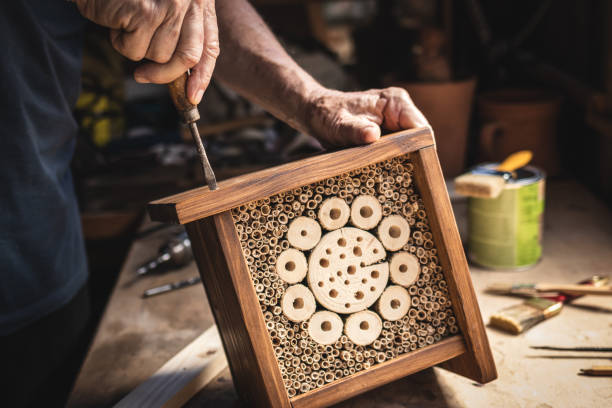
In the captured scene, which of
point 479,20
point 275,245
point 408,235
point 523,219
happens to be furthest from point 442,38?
point 275,245

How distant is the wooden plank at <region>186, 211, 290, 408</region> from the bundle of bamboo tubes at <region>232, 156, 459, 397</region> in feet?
0.11

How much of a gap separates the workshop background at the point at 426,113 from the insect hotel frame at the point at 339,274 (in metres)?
0.38

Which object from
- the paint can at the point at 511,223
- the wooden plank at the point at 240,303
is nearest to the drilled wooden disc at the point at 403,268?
the wooden plank at the point at 240,303

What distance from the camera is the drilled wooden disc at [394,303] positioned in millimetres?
861

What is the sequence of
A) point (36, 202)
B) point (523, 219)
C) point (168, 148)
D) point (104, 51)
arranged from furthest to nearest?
point (104, 51) → point (168, 148) → point (523, 219) → point (36, 202)

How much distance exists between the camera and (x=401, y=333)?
865mm

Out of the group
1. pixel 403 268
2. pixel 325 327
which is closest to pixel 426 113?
pixel 403 268

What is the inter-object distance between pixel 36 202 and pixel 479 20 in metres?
1.83

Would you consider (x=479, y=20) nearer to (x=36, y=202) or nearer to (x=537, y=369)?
(x=537, y=369)

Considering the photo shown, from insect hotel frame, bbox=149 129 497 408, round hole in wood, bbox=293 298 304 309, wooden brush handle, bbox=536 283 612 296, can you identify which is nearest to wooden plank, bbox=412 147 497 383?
Answer: insect hotel frame, bbox=149 129 497 408

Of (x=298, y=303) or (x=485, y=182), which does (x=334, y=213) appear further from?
(x=485, y=182)

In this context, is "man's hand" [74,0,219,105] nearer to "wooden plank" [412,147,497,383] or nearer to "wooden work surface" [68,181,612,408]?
"wooden plank" [412,147,497,383]

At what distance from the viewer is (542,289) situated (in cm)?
113

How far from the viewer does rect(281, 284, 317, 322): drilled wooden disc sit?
811 millimetres
